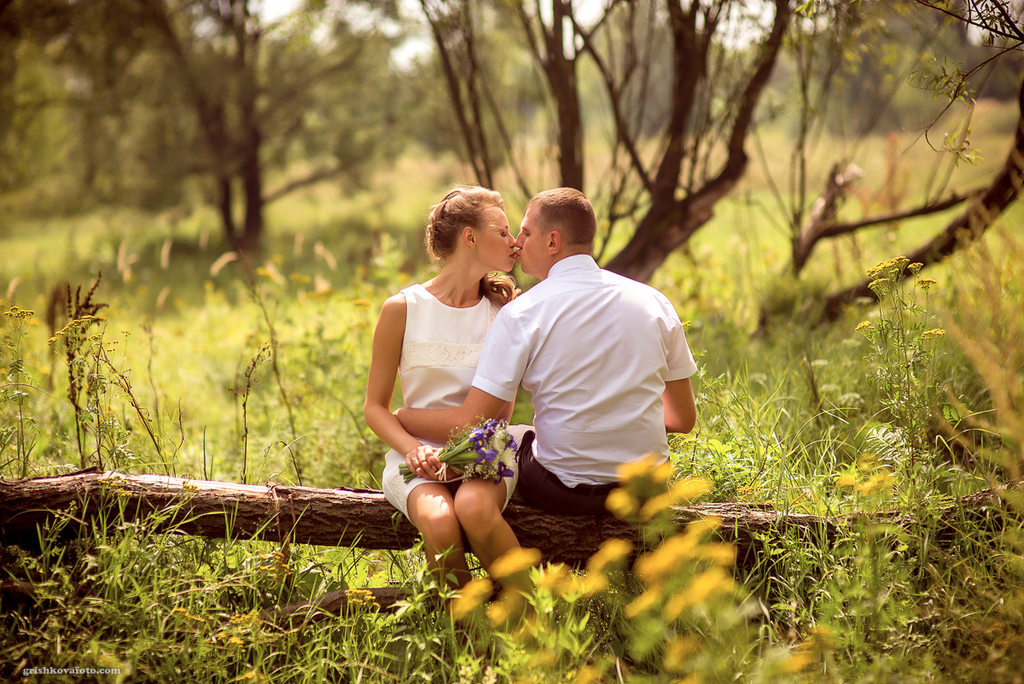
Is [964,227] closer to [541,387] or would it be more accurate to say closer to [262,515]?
[541,387]

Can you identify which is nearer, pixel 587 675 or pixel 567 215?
pixel 587 675

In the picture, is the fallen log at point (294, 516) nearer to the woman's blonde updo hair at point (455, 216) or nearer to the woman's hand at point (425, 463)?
the woman's hand at point (425, 463)

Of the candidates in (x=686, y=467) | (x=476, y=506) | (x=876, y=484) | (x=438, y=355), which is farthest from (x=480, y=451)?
(x=876, y=484)

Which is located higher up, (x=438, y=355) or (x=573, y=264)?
(x=573, y=264)

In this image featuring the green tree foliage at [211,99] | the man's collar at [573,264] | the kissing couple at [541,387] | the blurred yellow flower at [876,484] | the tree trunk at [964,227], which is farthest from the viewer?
the green tree foliage at [211,99]

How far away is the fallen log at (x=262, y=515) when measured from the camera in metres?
2.25

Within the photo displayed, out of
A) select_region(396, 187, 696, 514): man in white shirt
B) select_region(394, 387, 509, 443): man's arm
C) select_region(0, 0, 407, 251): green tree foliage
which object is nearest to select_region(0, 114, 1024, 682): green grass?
select_region(396, 187, 696, 514): man in white shirt

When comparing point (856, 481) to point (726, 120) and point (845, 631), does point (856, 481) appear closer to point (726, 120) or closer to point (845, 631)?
point (845, 631)

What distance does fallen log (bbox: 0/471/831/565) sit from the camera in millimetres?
2254

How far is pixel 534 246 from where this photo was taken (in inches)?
88.7

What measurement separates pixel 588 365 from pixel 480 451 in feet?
1.44

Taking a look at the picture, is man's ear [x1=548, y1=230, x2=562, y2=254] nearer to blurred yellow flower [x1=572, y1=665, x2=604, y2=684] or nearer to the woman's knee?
the woman's knee

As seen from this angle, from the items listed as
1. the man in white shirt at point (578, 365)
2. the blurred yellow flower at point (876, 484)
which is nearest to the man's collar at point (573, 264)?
the man in white shirt at point (578, 365)

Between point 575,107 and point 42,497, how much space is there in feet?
11.2
